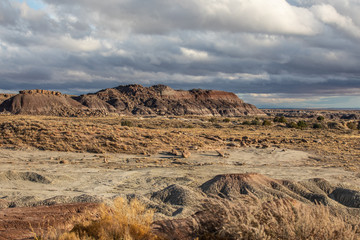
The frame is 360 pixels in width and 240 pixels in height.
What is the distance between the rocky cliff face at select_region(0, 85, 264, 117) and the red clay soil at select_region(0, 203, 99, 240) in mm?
90407

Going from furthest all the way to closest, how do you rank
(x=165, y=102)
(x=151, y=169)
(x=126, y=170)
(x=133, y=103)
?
1. (x=165, y=102)
2. (x=133, y=103)
3. (x=151, y=169)
4. (x=126, y=170)

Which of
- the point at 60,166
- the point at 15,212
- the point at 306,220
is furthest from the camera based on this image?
the point at 60,166

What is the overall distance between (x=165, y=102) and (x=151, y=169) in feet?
401

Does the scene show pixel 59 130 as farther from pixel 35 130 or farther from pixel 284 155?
pixel 284 155

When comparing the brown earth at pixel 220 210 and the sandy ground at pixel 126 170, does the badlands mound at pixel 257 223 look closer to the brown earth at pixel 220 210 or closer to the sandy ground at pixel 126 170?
the brown earth at pixel 220 210

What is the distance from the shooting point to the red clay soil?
20.1ft

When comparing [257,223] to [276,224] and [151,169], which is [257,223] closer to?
[276,224]

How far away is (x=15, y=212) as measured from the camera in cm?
754

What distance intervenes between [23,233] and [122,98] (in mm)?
130817

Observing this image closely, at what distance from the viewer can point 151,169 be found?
16.8 m

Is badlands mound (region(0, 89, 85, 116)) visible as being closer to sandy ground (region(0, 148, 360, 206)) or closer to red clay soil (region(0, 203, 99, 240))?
sandy ground (region(0, 148, 360, 206))

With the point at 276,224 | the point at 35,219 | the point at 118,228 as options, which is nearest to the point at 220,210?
the point at 276,224

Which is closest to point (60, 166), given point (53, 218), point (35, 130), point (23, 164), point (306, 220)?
point (23, 164)

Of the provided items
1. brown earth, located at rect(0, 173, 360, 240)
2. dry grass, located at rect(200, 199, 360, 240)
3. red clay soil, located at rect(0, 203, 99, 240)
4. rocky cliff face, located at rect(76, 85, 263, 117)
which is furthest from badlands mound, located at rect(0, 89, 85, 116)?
dry grass, located at rect(200, 199, 360, 240)
